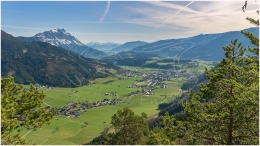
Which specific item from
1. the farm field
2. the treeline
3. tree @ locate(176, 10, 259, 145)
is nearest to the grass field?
the farm field

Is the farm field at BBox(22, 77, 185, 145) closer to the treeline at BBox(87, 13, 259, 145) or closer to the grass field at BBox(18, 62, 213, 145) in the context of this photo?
the grass field at BBox(18, 62, 213, 145)

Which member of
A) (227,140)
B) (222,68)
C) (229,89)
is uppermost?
(222,68)

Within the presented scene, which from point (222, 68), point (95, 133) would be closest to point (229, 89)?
point (222, 68)

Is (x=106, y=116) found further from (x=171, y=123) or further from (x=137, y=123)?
(x=171, y=123)

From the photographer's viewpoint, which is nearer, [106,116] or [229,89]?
[229,89]

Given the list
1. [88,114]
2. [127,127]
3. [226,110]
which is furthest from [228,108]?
[88,114]

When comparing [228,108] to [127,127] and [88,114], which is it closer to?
[127,127]

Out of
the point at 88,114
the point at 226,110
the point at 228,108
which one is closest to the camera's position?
the point at 228,108

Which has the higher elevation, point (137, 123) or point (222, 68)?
point (222, 68)
